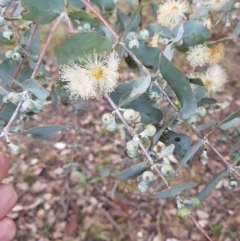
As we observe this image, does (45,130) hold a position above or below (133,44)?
below

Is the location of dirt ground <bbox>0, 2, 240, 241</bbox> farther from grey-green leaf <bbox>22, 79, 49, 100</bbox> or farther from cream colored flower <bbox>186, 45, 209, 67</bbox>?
grey-green leaf <bbox>22, 79, 49, 100</bbox>

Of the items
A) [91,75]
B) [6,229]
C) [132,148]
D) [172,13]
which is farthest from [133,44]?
[6,229]

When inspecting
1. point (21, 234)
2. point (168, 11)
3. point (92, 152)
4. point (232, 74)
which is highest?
point (168, 11)

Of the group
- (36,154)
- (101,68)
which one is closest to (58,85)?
(101,68)

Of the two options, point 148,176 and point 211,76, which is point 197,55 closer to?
point 211,76

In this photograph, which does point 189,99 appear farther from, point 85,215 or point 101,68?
point 85,215

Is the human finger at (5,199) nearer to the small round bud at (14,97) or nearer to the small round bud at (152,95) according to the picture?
the small round bud at (14,97)
